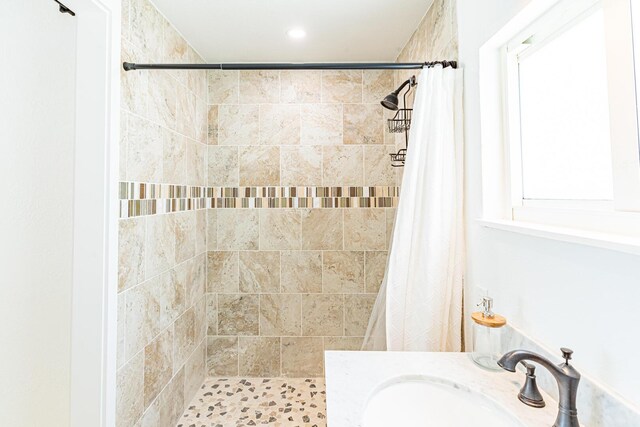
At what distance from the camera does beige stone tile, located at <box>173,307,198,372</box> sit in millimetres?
1995

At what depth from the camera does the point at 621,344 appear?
71cm

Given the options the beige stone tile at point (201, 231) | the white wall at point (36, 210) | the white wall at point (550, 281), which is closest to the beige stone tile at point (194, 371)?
the beige stone tile at point (201, 231)

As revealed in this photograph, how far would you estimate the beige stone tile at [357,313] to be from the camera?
249 centimetres

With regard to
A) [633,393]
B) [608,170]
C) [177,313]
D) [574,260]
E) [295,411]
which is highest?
[608,170]

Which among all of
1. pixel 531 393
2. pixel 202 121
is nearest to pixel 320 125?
pixel 202 121

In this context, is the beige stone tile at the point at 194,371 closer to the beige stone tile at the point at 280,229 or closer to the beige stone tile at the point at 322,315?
the beige stone tile at the point at 322,315

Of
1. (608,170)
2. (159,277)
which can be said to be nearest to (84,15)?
(159,277)

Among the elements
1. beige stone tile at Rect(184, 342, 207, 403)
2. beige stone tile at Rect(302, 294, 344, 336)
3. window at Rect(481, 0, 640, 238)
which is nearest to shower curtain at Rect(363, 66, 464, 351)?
window at Rect(481, 0, 640, 238)

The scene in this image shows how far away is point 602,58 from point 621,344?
2.34 ft

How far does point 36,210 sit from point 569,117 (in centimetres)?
201

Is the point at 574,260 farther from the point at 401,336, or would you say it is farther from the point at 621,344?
the point at 401,336

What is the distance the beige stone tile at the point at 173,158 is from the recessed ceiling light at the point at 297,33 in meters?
0.98

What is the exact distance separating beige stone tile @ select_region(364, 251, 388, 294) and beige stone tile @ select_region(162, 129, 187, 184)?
1478 mm

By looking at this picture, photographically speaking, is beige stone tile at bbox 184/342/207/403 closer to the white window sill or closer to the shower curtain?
the shower curtain
